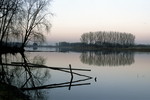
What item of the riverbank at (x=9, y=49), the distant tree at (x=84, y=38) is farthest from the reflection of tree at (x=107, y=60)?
the distant tree at (x=84, y=38)

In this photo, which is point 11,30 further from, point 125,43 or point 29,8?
point 125,43

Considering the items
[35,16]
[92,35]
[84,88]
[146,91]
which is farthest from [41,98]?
[92,35]

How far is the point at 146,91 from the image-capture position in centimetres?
1659

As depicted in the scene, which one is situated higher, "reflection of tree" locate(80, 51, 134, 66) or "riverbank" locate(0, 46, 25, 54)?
"riverbank" locate(0, 46, 25, 54)

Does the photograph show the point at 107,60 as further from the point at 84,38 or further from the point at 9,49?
the point at 84,38

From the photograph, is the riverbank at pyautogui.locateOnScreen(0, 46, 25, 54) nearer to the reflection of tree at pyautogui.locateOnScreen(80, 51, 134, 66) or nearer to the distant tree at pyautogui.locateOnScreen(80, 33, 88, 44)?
the reflection of tree at pyautogui.locateOnScreen(80, 51, 134, 66)

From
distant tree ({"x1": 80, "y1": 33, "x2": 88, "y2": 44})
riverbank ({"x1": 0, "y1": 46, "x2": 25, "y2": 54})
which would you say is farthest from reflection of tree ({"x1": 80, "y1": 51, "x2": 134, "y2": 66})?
distant tree ({"x1": 80, "y1": 33, "x2": 88, "y2": 44})

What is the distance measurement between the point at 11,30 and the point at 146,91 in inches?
1514

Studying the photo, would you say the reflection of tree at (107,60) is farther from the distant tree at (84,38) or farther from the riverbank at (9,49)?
the distant tree at (84,38)

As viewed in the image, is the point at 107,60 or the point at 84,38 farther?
the point at 84,38

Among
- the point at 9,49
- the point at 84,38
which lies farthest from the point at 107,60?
the point at 84,38

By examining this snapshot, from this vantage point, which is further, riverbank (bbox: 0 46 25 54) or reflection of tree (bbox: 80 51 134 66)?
riverbank (bbox: 0 46 25 54)

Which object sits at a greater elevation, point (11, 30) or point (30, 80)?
point (11, 30)

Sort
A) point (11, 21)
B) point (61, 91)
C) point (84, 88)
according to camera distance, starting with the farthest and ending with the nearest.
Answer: point (11, 21), point (84, 88), point (61, 91)
